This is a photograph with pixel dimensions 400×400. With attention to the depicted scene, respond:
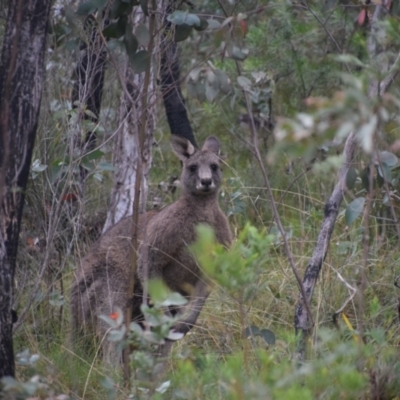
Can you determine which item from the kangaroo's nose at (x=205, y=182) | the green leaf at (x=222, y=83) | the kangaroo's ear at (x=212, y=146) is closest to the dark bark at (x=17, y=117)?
the green leaf at (x=222, y=83)

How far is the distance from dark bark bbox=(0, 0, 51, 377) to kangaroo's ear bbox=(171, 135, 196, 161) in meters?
2.56

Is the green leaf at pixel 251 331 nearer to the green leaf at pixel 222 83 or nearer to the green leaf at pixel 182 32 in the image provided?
the green leaf at pixel 222 83

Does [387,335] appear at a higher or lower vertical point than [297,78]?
lower

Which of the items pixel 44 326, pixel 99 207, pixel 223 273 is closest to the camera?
pixel 223 273

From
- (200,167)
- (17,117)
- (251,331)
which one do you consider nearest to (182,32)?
(17,117)

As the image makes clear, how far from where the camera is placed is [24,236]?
6371mm

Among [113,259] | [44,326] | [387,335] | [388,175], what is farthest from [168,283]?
[388,175]

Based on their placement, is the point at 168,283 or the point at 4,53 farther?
the point at 168,283

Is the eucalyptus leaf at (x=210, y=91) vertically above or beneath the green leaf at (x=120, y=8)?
beneath

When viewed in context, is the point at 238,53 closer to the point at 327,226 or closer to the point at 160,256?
the point at 327,226

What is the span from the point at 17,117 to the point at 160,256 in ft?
7.82

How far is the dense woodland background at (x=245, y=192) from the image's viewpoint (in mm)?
3121

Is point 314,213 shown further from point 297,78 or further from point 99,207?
point 297,78

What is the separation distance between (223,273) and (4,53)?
141 centimetres
